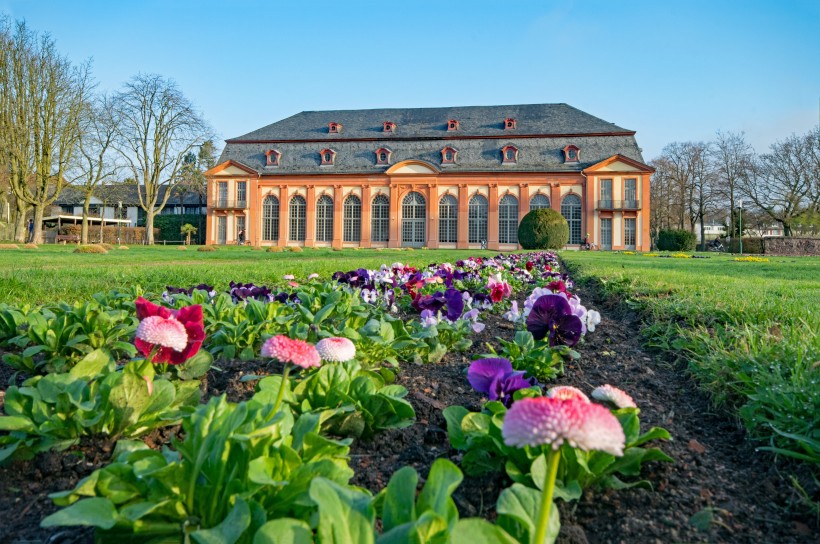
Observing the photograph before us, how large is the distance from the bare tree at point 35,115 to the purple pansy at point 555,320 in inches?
1172

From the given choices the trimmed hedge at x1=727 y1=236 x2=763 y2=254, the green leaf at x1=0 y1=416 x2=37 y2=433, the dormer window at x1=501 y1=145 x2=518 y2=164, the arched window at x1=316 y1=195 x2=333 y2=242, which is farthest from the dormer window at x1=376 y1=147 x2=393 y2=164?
the green leaf at x1=0 y1=416 x2=37 y2=433

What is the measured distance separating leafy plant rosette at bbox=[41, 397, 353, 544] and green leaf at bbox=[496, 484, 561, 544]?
0.34 metres

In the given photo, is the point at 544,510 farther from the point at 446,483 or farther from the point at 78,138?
the point at 78,138

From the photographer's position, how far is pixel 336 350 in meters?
1.33

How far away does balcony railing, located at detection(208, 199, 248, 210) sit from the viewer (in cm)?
3786

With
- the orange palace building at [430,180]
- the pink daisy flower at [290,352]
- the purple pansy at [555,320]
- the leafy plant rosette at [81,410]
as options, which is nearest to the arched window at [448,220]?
the orange palace building at [430,180]

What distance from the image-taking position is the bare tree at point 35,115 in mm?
24250

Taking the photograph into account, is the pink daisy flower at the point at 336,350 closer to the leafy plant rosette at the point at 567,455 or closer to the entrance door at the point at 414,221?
the leafy plant rosette at the point at 567,455

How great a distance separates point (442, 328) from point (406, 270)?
7.36 ft

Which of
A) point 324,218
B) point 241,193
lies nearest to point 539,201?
point 324,218

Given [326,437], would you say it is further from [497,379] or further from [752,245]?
[752,245]

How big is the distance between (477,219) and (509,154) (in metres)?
5.03

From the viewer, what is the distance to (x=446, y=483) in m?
0.84

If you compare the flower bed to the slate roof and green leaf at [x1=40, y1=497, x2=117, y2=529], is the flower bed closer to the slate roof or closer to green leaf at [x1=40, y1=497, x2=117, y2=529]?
green leaf at [x1=40, y1=497, x2=117, y2=529]
